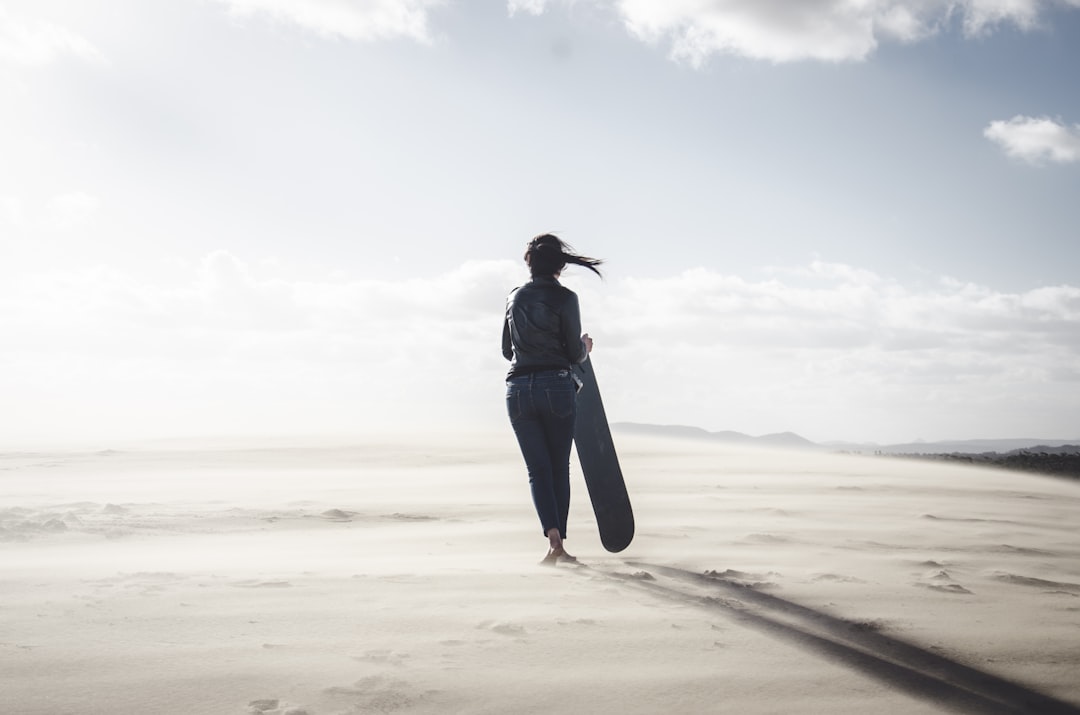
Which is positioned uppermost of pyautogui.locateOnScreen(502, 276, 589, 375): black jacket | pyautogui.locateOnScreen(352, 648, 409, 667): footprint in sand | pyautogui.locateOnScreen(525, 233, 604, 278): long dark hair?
pyautogui.locateOnScreen(525, 233, 604, 278): long dark hair

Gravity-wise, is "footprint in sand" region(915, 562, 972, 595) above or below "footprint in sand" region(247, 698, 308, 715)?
below

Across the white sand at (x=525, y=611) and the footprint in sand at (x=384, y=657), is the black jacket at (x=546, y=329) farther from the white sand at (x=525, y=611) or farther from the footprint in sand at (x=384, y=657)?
the footprint in sand at (x=384, y=657)

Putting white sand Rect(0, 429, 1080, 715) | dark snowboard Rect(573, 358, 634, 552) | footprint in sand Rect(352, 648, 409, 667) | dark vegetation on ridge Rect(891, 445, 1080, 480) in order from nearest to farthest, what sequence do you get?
white sand Rect(0, 429, 1080, 715), footprint in sand Rect(352, 648, 409, 667), dark snowboard Rect(573, 358, 634, 552), dark vegetation on ridge Rect(891, 445, 1080, 480)

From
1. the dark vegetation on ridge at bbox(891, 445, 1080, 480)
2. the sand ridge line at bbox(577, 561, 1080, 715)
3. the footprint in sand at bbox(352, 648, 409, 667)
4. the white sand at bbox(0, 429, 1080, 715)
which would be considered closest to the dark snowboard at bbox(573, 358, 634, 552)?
the white sand at bbox(0, 429, 1080, 715)

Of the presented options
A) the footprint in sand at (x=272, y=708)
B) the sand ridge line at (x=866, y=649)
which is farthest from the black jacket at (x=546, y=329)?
the footprint in sand at (x=272, y=708)

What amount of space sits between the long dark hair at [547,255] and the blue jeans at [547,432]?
0.57 meters

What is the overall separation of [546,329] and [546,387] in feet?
0.97

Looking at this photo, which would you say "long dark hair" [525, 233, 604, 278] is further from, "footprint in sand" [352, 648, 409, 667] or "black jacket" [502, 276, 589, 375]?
"footprint in sand" [352, 648, 409, 667]

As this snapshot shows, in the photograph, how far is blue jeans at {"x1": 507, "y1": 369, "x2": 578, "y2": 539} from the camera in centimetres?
363

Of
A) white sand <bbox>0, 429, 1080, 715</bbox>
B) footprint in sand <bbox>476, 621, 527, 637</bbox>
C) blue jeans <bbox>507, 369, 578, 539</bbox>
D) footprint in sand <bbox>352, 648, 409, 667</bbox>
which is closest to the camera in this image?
white sand <bbox>0, 429, 1080, 715</bbox>

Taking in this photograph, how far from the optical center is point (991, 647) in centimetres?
219

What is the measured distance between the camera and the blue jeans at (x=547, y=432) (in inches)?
143

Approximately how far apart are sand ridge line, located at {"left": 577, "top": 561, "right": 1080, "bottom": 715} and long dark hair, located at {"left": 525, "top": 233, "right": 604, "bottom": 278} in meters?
1.60

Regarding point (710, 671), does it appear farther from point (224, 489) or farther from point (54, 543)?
point (224, 489)
